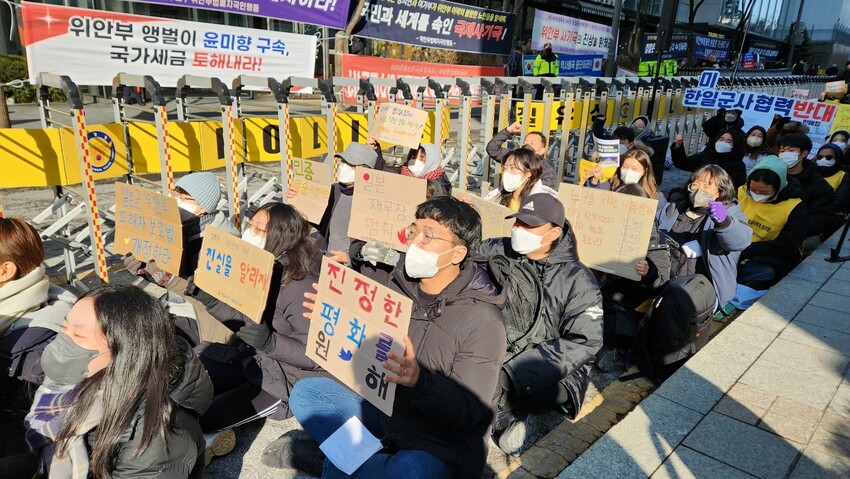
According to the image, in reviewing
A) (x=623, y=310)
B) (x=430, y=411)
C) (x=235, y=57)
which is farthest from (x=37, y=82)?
(x=623, y=310)

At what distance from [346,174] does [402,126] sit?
125cm

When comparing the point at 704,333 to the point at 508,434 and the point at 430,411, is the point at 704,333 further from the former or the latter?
the point at 430,411

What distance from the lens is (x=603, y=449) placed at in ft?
10.0

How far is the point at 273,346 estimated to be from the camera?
319 cm

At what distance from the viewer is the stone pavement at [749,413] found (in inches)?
115

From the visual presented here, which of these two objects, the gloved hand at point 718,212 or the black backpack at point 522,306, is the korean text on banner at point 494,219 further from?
the gloved hand at point 718,212

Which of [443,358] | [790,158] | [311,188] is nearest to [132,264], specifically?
[311,188]

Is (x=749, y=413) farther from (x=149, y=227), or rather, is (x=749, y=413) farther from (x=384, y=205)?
(x=149, y=227)

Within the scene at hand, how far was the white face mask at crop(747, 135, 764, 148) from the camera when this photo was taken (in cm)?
875

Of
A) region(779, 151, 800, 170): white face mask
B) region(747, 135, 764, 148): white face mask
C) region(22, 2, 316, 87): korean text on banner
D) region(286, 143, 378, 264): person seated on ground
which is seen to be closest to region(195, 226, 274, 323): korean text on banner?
region(286, 143, 378, 264): person seated on ground

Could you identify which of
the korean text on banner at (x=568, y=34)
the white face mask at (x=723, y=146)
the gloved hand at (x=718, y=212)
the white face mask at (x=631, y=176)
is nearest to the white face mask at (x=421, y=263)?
the gloved hand at (x=718, y=212)

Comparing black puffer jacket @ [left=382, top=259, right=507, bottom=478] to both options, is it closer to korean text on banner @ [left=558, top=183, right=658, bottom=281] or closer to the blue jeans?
the blue jeans

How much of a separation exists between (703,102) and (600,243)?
23.3 feet

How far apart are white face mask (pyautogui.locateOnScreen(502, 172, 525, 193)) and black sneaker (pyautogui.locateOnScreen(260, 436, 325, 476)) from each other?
9.68 feet
